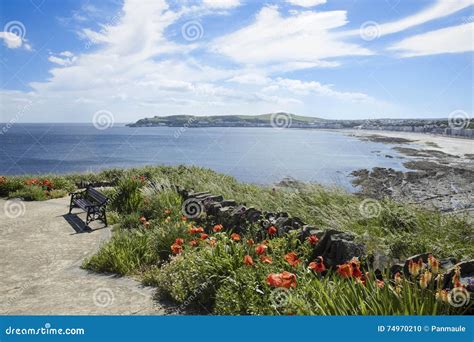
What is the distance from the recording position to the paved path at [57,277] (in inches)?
206

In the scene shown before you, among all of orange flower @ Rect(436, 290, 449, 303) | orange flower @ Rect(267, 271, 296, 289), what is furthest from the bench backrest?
orange flower @ Rect(436, 290, 449, 303)

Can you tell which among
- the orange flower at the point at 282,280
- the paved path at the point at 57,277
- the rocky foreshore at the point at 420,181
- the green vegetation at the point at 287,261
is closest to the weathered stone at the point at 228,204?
the green vegetation at the point at 287,261

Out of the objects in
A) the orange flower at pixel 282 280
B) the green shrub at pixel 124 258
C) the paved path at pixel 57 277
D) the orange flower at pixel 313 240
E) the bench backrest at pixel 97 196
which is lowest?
the paved path at pixel 57 277

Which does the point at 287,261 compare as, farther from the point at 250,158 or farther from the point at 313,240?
the point at 250,158

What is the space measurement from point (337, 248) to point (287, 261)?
2.30 feet

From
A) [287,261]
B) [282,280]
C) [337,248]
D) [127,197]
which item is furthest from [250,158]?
[282,280]

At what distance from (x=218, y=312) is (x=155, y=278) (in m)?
1.63

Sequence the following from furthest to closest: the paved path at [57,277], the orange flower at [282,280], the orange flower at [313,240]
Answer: the orange flower at [313,240]
the paved path at [57,277]
the orange flower at [282,280]

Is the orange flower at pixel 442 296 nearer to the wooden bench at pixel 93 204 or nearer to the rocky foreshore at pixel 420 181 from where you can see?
the wooden bench at pixel 93 204

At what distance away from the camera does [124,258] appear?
6609 millimetres

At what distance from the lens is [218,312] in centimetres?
454

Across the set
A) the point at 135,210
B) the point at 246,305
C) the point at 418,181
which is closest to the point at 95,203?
the point at 135,210

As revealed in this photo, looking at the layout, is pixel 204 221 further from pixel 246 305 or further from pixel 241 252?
pixel 246 305

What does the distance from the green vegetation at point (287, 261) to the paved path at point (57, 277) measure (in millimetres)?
374
